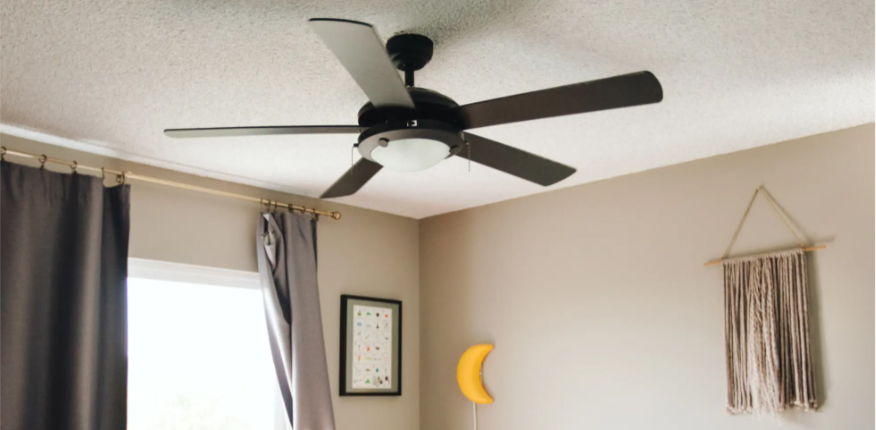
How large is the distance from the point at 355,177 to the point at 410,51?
533mm

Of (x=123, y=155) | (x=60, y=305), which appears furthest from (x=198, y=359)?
(x=123, y=155)

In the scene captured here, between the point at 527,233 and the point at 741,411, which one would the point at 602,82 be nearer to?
the point at 741,411

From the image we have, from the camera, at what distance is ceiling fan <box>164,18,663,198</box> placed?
1.64 meters

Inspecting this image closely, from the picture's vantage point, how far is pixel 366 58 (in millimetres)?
1636

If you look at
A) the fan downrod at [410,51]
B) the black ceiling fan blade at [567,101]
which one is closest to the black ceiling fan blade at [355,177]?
the fan downrod at [410,51]

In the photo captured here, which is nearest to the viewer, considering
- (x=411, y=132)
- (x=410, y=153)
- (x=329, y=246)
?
(x=411, y=132)

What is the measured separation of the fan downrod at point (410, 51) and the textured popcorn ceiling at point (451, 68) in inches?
1.2

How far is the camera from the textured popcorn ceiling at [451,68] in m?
2.03

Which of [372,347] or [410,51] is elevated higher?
[410,51]

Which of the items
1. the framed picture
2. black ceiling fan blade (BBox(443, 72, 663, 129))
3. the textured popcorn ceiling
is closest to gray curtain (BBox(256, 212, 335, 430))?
the framed picture

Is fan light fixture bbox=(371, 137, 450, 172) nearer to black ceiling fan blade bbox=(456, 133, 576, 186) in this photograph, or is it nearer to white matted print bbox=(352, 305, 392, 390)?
black ceiling fan blade bbox=(456, 133, 576, 186)

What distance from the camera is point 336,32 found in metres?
1.52

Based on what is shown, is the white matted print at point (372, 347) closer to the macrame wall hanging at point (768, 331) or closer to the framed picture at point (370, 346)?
the framed picture at point (370, 346)

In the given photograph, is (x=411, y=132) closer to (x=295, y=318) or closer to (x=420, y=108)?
(x=420, y=108)
